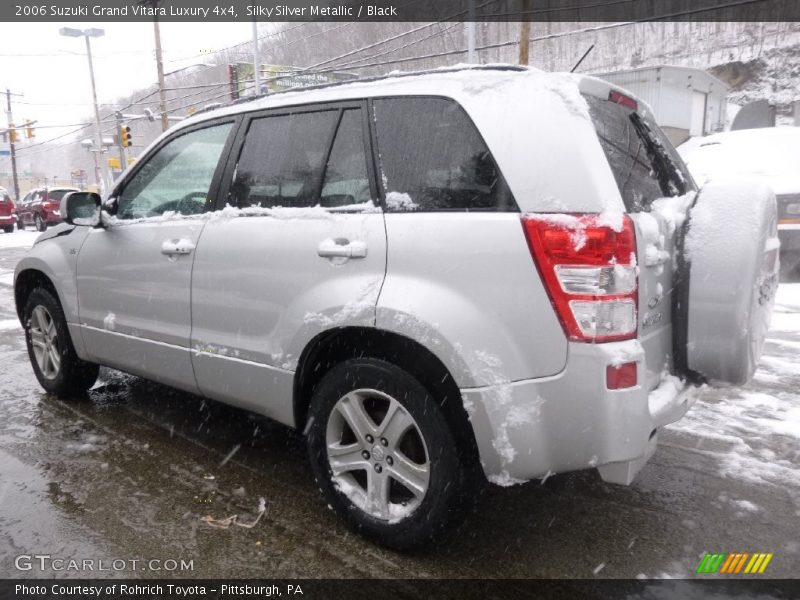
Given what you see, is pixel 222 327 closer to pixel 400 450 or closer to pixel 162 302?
pixel 162 302

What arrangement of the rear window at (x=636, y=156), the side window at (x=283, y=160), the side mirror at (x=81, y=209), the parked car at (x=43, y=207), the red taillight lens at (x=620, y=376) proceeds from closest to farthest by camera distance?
1. the red taillight lens at (x=620, y=376)
2. the rear window at (x=636, y=156)
3. the side window at (x=283, y=160)
4. the side mirror at (x=81, y=209)
5. the parked car at (x=43, y=207)

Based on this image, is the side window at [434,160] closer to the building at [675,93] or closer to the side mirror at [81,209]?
the side mirror at [81,209]

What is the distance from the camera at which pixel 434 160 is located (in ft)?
7.97

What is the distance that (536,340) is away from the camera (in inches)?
83.9

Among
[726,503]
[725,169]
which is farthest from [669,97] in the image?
[726,503]

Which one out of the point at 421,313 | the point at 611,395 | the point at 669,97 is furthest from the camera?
the point at 669,97

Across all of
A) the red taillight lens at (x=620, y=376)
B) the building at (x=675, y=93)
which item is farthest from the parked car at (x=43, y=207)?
the red taillight lens at (x=620, y=376)

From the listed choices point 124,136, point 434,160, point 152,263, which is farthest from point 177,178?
point 124,136

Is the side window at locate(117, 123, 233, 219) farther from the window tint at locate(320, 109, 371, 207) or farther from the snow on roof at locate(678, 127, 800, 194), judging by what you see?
the snow on roof at locate(678, 127, 800, 194)

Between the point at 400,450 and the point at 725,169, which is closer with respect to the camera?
the point at 400,450

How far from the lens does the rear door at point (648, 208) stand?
87.5 inches

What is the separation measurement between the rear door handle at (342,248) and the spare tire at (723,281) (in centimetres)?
127

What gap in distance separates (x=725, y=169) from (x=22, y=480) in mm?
8436

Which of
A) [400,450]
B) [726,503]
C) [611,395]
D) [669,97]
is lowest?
[726,503]
